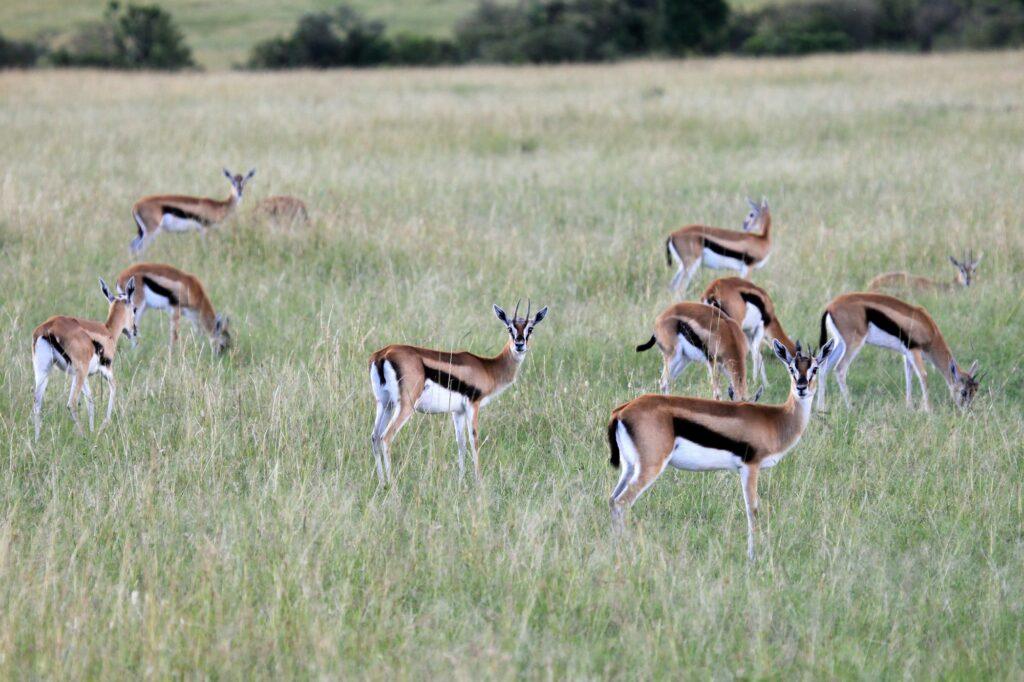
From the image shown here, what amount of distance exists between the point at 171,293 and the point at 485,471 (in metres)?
3.10

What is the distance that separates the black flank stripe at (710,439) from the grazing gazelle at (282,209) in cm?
580

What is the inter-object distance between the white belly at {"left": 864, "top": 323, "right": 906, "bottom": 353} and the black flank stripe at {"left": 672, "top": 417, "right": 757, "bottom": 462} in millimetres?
2360

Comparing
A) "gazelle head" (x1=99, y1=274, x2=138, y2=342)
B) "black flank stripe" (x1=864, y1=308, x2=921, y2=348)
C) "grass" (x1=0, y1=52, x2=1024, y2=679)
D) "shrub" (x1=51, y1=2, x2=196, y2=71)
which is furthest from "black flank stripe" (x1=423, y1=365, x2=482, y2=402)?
"shrub" (x1=51, y1=2, x2=196, y2=71)

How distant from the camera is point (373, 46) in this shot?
1375 inches

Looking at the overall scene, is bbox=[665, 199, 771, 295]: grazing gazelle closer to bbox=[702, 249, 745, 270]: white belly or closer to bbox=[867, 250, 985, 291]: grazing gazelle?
bbox=[702, 249, 745, 270]: white belly

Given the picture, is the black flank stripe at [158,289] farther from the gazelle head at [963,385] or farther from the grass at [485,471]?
the gazelle head at [963,385]

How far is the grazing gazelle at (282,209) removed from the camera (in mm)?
9516

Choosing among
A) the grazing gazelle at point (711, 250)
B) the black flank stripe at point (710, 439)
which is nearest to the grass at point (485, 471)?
the grazing gazelle at point (711, 250)

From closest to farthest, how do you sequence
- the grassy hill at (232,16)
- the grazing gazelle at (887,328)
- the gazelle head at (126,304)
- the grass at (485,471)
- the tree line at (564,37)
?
the grass at (485,471)
the gazelle head at (126,304)
the grazing gazelle at (887,328)
the tree line at (564,37)
the grassy hill at (232,16)

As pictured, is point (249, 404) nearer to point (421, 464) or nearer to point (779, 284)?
point (421, 464)

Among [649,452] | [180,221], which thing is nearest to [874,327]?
[649,452]

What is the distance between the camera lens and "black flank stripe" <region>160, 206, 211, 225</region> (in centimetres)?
938

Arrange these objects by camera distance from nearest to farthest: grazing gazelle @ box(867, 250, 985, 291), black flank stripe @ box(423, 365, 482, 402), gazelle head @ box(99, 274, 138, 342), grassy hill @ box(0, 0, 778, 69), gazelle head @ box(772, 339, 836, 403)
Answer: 1. gazelle head @ box(772, 339, 836, 403)
2. black flank stripe @ box(423, 365, 482, 402)
3. gazelle head @ box(99, 274, 138, 342)
4. grazing gazelle @ box(867, 250, 985, 291)
5. grassy hill @ box(0, 0, 778, 69)

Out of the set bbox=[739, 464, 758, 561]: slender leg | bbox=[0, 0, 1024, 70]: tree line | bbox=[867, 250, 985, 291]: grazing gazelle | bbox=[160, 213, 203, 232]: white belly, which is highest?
bbox=[0, 0, 1024, 70]: tree line
